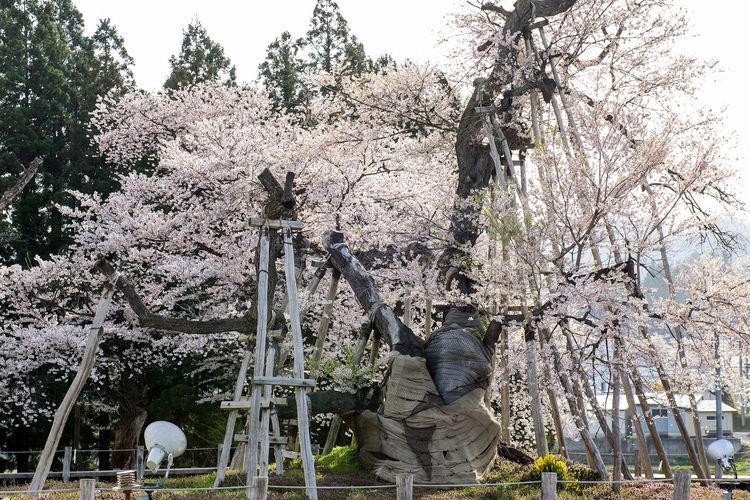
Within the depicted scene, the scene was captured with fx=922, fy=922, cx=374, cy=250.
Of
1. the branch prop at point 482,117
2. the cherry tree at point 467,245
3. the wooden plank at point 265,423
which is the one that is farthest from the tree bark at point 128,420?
the wooden plank at point 265,423

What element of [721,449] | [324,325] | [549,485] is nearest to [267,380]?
[549,485]

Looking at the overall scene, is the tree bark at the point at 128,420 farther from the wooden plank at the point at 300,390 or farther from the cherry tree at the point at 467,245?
the wooden plank at the point at 300,390

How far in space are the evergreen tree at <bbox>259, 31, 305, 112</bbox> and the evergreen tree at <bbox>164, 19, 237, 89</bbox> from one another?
1157 millimetres

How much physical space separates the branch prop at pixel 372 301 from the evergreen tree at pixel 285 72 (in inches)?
484

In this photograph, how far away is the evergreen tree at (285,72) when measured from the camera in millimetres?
27094

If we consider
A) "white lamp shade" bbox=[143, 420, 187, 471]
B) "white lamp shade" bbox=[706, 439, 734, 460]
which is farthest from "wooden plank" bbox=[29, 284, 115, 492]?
"white lamp shade" bbox=[706, 439, 734, 460]

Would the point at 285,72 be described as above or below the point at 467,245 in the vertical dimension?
above

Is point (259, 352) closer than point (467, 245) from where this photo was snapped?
Yes

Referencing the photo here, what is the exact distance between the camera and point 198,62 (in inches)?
1083

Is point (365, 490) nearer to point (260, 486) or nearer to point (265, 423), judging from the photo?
point (265, 423)

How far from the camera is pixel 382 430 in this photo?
12164 millimetres

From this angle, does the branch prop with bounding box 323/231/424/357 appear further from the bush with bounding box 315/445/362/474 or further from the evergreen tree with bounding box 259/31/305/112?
the evergreen tree with bounding box 259/31/305/112

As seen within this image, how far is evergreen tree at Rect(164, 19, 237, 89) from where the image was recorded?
26562mm

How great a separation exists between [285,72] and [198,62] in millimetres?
2602
